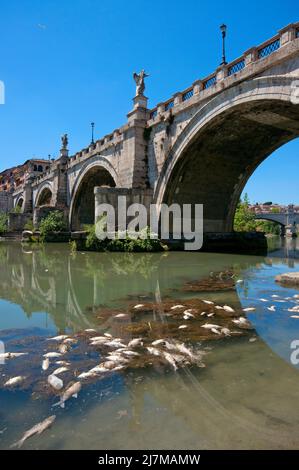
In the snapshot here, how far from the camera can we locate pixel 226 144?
57.3 ft

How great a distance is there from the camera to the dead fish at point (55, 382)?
2.88 meters

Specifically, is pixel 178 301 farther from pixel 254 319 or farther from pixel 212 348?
pixel 212 348

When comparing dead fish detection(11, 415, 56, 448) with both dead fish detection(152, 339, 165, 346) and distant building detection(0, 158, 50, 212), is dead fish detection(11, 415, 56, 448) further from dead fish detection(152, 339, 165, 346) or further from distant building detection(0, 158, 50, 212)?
distant building detection(0, 158, 50, 212)

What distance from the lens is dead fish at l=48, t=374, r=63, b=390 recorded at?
2.88 metres

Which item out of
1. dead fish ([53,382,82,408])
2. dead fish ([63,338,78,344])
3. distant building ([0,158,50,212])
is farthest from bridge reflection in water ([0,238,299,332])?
distant building ([0,158,50,212])

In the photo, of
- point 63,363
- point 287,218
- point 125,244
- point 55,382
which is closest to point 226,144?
point 125,244

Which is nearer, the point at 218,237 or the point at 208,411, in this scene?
the point at 208,411

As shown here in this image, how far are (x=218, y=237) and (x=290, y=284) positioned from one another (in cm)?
1311

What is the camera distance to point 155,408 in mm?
2584

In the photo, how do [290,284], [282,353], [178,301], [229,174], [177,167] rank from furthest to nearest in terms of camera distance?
[229,174] → [177,167] → [290,284] → [178,301] → [282,353]

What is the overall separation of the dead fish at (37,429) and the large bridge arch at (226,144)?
1166 centimetres

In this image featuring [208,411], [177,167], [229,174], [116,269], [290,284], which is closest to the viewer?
[208,411]

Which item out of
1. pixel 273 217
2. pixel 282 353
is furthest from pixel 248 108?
pixel 273 217

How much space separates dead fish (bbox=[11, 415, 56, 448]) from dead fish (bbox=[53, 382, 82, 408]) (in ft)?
0.70
